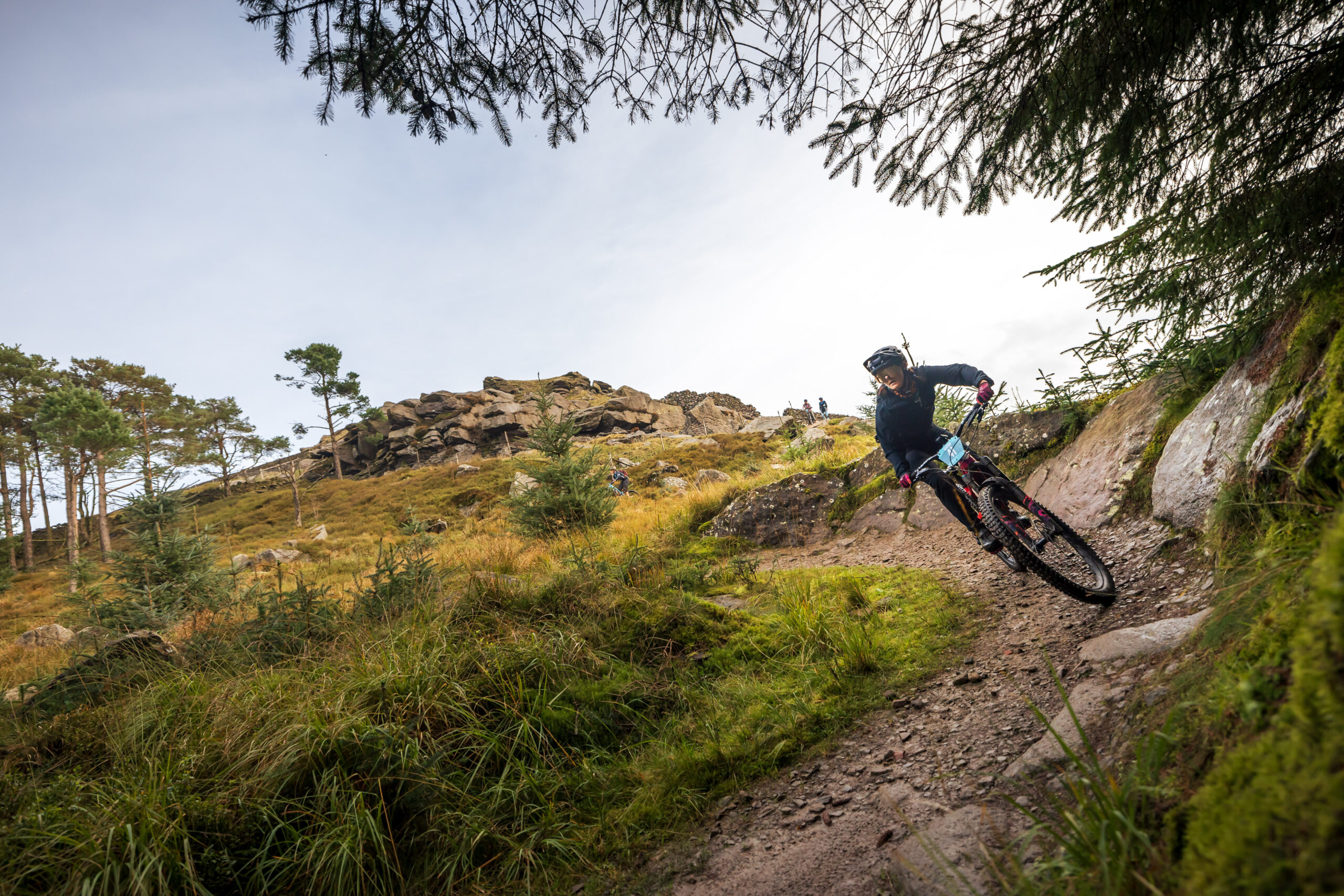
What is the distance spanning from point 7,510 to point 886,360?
46924 millimetres

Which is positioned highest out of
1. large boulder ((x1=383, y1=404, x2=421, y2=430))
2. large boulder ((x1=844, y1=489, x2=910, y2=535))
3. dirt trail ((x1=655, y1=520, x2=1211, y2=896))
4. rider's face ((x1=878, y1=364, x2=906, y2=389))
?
large boulder ((x1=383, y1=404, x2=421, y2=430))

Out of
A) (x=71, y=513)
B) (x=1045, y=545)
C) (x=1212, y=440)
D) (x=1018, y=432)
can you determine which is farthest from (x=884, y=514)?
(x=71, y=513)

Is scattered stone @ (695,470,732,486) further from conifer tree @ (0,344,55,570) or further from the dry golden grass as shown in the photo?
conifer tree @ (0,344,55,570)

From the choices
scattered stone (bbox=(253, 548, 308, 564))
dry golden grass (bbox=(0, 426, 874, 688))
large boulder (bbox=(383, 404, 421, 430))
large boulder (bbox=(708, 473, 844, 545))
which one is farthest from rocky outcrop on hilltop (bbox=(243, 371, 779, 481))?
large boulder (bbox=(708, 473, 844, 545))

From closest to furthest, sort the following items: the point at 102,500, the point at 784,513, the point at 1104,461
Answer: the point at 1104,461, the point at 784,513, the point at 102,500

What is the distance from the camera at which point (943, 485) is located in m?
4.77

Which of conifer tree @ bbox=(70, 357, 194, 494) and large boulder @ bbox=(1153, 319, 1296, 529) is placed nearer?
large boulder @ bbox=(1153, 319, 1296, 529)

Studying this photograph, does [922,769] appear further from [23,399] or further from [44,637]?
[23,399]

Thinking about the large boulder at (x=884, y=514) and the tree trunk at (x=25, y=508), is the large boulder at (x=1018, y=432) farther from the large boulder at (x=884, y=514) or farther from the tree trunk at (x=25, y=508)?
the tree trunk at (x=25, y=508)

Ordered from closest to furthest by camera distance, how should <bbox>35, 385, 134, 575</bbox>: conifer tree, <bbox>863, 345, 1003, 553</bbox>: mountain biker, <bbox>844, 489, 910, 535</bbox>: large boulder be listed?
<bbox>863, 345, 1003, 553</bbox>: mountain biker
<bbox>844, 489, 910, 535</bbox>: large boulder
<bbox>35, 385, 134, 575</bbox>: conifer tree

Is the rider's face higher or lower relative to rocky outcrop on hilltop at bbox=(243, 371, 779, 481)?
lower

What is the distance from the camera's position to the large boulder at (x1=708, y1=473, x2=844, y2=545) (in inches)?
357

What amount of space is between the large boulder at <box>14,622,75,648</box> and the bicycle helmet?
61.0 feet

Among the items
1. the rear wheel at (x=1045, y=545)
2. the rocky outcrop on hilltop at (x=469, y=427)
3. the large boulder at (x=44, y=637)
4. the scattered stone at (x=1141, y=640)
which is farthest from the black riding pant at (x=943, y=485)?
the rocky outcrop on hilltop at (x=469, y=427)
